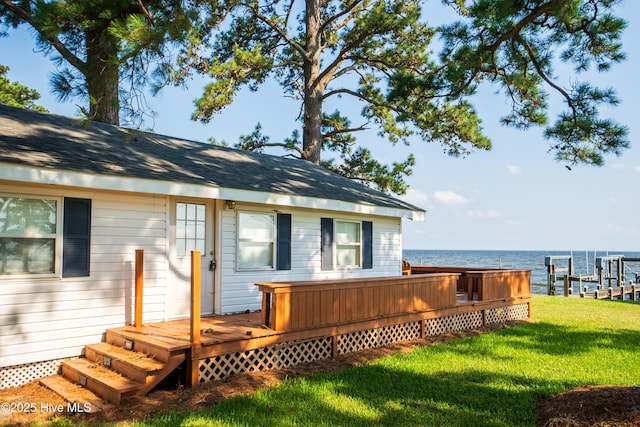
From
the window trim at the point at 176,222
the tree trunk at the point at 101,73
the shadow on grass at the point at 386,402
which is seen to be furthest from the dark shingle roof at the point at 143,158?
the shadow on grass at the point at 386,402

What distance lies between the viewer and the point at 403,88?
9.87 m

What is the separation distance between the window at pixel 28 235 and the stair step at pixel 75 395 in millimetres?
1465

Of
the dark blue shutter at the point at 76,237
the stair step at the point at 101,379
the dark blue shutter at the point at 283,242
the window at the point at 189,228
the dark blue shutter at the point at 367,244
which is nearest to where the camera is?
the stair step at the point at 101,379

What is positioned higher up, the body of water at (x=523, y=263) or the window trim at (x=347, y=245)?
the window trim at (x=347, y=245)

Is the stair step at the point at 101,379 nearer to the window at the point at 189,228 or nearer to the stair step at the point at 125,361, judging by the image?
the stair step at the point at 125,361

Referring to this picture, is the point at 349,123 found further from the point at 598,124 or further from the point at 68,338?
the point at 68,338

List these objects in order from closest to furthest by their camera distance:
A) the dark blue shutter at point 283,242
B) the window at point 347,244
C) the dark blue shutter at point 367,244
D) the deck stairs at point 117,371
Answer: the deck stairs at point 117,371 < the dark blue shutter at point 283,242 < the window at point 347,244 < the dark blue shutter at point 367,244

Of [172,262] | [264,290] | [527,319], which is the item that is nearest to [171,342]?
[264,290]

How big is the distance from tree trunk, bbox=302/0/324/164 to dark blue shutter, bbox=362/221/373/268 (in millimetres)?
8664

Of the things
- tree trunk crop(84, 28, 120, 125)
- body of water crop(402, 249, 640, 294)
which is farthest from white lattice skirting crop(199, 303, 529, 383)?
body of water crop(402, 249, 640, 294)

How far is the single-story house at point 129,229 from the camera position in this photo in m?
6.32

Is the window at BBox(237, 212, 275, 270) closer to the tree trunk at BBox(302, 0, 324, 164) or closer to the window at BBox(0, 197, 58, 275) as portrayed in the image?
the window at BBox(0, 197, 58, 275)

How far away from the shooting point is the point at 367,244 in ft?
38.2

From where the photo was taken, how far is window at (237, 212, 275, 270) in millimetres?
8984
